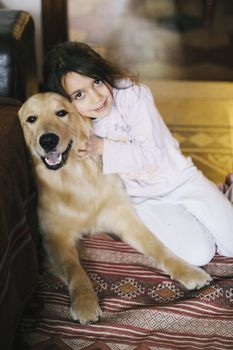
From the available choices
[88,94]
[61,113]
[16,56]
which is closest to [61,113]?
[61,113]

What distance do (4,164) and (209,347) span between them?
0.70 metres

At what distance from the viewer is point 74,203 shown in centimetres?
151

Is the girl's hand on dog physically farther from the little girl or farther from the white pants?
the white pants

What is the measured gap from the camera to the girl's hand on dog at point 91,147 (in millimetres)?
1482

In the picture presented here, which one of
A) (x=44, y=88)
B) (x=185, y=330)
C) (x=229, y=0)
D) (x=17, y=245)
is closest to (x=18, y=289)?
(x=17, y=245)

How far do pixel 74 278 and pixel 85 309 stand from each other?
4.8 inches

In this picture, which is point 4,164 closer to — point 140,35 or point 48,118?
point 48,118

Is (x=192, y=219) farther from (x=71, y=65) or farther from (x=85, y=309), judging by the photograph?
(x=71, y=65)

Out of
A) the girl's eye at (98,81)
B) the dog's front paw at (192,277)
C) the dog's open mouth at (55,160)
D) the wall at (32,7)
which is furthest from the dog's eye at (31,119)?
the wall at (32,7)

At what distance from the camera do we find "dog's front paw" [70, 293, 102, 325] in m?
1.33

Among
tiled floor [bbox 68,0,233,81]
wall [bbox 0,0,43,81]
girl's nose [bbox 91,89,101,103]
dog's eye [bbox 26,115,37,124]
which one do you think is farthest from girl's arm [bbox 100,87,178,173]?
tiled floor [bbox 68,0,233,81]

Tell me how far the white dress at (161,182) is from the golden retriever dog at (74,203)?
0.16 feet

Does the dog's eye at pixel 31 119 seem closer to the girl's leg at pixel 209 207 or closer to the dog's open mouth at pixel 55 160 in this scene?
the dog's open mouth at pixel 55 160

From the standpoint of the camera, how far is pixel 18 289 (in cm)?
121
